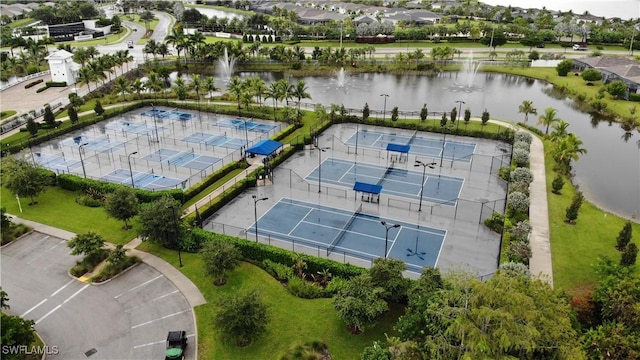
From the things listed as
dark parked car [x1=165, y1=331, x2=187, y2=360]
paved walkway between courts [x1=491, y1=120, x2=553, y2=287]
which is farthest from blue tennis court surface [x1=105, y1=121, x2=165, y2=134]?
Answer: paved walkway between courts [x1=491, y1=120, x2=553, y2=287]

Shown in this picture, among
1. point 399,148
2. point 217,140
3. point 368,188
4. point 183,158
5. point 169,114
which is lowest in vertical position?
point 183,158

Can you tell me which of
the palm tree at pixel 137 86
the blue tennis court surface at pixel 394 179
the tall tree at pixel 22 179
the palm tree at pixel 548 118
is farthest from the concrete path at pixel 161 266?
the palm tree at pixel 548 118

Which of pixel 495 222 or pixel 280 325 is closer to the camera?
pixel 280 325

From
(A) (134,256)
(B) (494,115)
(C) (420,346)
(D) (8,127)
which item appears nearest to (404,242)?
(C) (420,346)

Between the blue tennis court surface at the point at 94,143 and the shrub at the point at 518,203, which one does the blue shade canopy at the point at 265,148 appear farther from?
the shrub at the point at 518,203

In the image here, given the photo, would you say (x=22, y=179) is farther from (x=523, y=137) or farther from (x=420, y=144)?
(x=523, y=137)

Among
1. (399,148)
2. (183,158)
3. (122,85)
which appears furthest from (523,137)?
(122,85)

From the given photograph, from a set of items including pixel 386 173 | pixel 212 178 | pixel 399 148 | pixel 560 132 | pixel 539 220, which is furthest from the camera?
pixel 560 132
